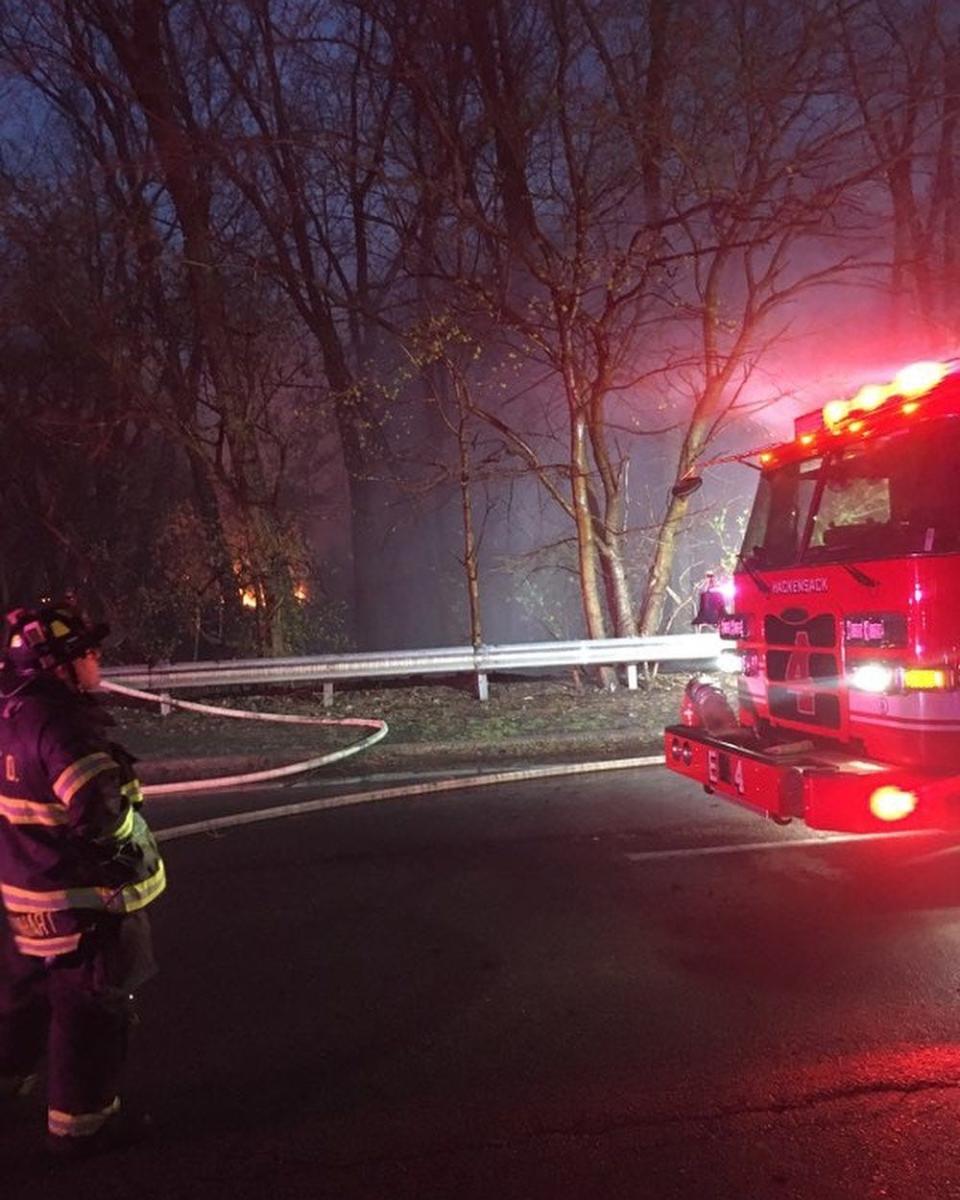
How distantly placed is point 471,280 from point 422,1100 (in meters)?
10.1

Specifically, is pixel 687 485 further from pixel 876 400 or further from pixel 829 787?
pixel 829 787

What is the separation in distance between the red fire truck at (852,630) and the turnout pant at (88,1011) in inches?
121

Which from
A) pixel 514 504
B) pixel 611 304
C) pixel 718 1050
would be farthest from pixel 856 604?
pixel 514 504

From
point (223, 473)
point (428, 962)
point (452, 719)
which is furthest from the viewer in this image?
point (223, 473)

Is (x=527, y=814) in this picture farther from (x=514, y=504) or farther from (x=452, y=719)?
(x=514, y=504)

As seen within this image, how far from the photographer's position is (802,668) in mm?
5258

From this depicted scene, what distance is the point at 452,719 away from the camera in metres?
10.5

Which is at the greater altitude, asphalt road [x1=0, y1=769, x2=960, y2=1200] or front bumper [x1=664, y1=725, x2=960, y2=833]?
front bumper [x1=664, y1=725, x2=960, y2=833]

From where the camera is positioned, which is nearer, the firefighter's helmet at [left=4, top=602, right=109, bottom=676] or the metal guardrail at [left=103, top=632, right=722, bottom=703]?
the firefighter's helmet at [left=4, top=602, right=109, bottom=676]

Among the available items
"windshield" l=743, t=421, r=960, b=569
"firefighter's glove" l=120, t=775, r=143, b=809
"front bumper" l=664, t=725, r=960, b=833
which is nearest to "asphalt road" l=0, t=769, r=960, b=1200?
"front bumper" l=664, t=725, r=960, b=833

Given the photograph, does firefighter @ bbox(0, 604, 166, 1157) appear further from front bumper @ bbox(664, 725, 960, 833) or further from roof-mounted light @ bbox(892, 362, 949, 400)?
roof-mounted light @ bbox(892, 362, 949, 400)

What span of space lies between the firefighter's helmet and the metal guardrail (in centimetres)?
826

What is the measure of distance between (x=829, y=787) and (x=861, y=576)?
102 centimetres

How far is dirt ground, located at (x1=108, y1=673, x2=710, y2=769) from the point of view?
362 inches
